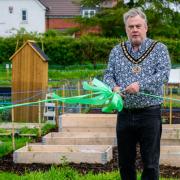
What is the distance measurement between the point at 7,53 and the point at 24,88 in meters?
24.2

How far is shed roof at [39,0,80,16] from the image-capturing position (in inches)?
2371

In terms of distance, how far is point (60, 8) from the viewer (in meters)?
60.7

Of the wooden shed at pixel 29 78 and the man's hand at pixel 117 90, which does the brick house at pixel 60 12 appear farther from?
the man's hand at pixel 117 90

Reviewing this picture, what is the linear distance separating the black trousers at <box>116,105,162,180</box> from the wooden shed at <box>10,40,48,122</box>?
30.1ft

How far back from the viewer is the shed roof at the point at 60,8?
60.2 meters

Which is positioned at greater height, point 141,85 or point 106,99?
point 141,85

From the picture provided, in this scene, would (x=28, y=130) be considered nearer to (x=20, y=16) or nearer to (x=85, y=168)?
(x=85, y=168)

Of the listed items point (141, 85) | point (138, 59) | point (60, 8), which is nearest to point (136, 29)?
point (138, 59)

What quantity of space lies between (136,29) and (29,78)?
31.7ft

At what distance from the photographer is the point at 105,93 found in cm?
586

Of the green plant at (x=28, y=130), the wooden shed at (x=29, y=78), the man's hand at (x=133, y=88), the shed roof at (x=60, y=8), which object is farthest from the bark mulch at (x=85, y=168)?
the shed roof at (x=60, y=8)

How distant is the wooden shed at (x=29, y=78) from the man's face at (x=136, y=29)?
932 cm

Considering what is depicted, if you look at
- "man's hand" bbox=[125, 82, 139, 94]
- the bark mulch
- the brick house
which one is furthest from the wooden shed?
the brick house

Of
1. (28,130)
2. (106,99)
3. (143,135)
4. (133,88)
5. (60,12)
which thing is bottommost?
(28,130)
